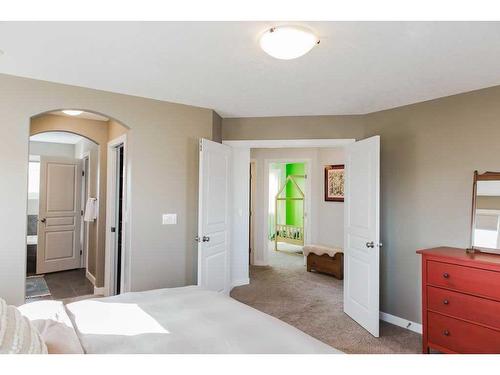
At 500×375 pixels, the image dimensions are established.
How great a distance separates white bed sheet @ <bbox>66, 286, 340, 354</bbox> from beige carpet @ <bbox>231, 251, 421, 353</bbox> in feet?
5.17

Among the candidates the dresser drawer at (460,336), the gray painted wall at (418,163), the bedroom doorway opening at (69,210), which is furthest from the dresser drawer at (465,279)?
the bedroom doorway opening at (69,210)

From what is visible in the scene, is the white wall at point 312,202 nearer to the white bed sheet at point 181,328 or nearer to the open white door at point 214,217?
the open white door at point 214,217

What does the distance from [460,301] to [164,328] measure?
7.35 ft

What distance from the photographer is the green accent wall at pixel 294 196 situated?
26.0ft

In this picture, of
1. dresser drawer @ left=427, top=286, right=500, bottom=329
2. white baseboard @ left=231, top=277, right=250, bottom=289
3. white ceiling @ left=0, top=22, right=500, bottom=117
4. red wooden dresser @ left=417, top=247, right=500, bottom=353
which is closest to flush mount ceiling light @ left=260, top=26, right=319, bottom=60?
white ceiling @ left=0, top=22, right=500, bottom=117

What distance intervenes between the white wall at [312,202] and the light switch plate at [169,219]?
2.80 metres

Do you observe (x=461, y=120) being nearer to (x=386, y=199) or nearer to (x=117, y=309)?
(x=386, y=199)

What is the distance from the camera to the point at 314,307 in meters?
3.76

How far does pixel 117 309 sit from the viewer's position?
5.60 feet

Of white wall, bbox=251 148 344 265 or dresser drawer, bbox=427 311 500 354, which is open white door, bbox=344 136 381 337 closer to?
dresser drawer, bbox=427 311 500 354

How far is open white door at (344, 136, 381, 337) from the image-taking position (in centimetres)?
308

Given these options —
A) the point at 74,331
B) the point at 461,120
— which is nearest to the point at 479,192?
the point at 461,120

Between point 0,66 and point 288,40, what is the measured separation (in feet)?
6.95
